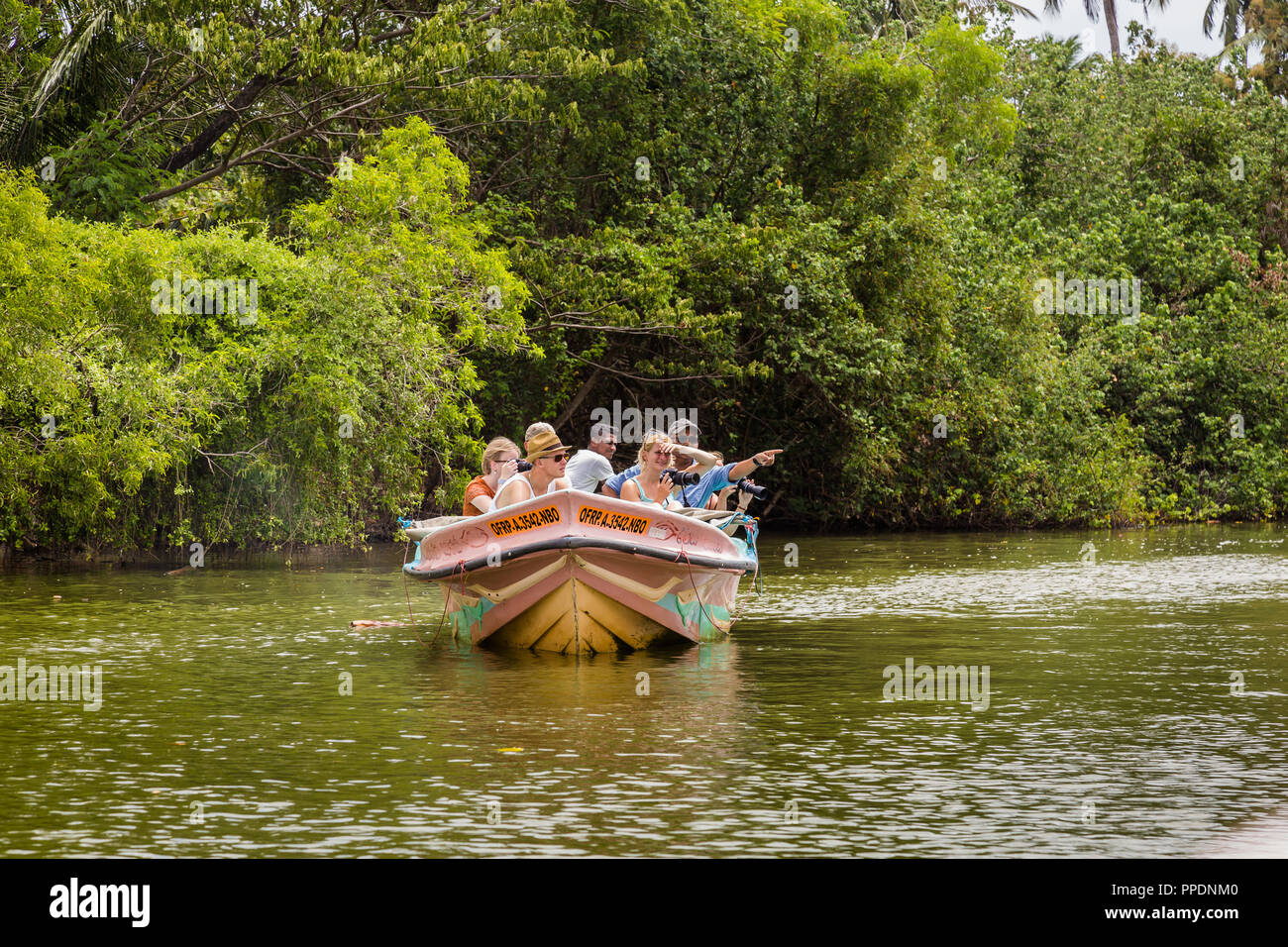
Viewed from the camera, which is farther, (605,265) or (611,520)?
(605,265)

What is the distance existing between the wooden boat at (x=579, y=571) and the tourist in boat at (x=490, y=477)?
1.85ft

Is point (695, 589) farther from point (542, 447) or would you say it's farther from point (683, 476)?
point (683, 476)

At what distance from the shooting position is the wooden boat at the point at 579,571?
1355cm

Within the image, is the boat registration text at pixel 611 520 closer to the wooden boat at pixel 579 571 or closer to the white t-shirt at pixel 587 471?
the wooden boat at pixel 579 571

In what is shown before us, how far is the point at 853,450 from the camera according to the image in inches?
1294

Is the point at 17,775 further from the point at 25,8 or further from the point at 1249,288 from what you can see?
the point at 1249,288

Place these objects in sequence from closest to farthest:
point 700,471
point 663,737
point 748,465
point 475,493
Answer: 1. point 663,737
2. point 475,493
3. point 748,465
4. point 700,471

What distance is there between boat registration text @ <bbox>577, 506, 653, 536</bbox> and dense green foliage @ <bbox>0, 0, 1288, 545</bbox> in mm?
10106

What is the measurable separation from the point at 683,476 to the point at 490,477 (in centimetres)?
Result: 243

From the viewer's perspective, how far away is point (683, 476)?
17406 mm

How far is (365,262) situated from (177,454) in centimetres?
416

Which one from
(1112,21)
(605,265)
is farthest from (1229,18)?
(605,265)

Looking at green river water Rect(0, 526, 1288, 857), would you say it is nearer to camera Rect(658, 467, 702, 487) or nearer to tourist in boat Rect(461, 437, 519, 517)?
tourist in boat Rect(461, 437, 519, 517)
